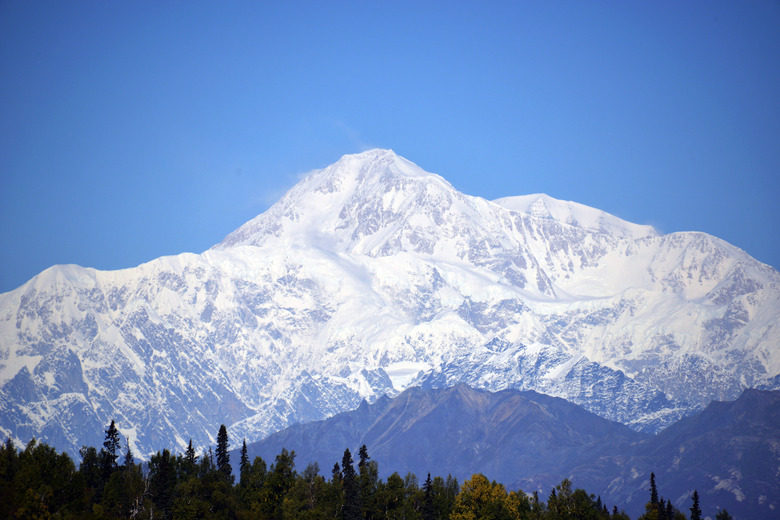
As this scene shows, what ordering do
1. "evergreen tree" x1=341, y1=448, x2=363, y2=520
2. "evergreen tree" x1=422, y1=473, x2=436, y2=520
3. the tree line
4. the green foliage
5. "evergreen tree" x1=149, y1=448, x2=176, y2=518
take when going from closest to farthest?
the green foliage, the tree line, "evergreen tree" x1=149, y1=448, x2=176, y2=518, "evergreen tree" x1=341, y1=448, x2=363, y2=520, "evergreen tree" x1=422, y1=473, x2=436, y2=520

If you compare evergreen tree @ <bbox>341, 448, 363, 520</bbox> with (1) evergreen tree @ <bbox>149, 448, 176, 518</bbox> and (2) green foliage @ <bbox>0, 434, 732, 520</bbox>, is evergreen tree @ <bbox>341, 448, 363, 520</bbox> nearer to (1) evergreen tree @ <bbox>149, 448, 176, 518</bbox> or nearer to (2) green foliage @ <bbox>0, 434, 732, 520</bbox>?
(2) green foliage @ <bbox>0, 434, 732, 520</bbox>

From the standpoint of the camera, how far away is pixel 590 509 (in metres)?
189

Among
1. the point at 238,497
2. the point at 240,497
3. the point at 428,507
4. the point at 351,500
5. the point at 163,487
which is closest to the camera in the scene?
the point at 163,487

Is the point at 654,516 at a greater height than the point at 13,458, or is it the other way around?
the point at 13,458

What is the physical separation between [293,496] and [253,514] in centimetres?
736

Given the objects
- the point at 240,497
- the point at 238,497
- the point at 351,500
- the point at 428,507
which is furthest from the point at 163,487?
the point at 428,507

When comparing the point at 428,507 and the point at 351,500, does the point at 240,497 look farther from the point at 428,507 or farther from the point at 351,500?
the point at 428,507

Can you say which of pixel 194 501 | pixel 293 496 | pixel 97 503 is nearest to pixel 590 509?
pixel 293 496

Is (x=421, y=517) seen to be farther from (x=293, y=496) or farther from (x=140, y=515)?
(x=140, y=515)

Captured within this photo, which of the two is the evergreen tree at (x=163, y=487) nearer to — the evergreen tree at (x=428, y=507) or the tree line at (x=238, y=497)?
the tree line at (x=238, y=497)

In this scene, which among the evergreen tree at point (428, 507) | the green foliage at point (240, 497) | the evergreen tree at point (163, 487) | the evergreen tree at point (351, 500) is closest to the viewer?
the green foliage at point (240, 497)

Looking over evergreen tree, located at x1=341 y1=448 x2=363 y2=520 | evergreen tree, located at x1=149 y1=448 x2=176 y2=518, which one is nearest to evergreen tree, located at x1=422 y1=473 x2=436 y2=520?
evergreen tree, located at x1=341 y1=448 x2=363 y2=520

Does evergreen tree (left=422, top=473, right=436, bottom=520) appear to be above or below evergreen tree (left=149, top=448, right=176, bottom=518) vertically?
below

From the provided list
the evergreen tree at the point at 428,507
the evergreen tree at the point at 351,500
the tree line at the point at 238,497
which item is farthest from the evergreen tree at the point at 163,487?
the evergreen tree at the point at 428,507
